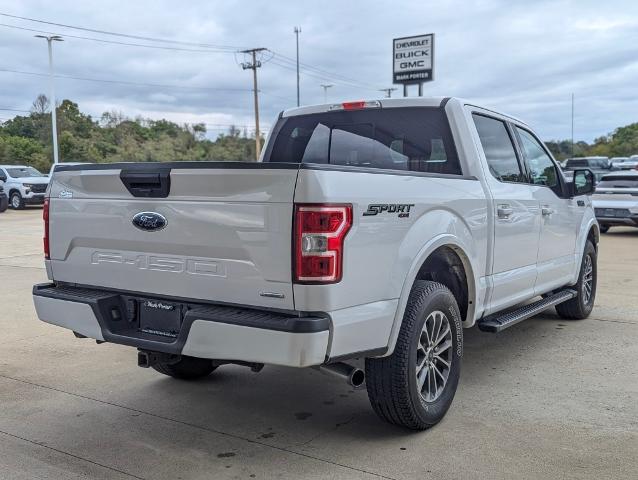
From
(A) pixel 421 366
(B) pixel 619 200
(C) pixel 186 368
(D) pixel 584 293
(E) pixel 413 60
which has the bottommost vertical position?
(C) pixel 186 368

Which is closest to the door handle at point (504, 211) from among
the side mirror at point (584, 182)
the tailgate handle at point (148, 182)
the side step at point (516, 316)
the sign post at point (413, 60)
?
the side step at point (516, 316)

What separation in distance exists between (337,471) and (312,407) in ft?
3.27

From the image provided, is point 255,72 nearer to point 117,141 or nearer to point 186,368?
point 117,141

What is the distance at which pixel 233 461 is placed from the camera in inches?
140

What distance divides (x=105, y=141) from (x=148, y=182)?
6222cm

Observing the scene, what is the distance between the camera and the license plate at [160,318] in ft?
11.6

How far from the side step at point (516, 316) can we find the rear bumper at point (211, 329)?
1905 mm

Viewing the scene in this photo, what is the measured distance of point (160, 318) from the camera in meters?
3.61

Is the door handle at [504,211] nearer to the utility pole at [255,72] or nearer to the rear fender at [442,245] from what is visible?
the rear fender at [442,245]

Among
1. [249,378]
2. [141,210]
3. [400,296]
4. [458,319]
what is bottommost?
[249,378]

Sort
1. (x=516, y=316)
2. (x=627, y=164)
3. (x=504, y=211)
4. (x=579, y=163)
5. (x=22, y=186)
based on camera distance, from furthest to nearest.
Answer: (x=579, y=163)
(x=627, y=164)
(x=22, y=186)
(x=516, y=316)
(x=504, y=211)

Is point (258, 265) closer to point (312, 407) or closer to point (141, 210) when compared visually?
point (141, 210)

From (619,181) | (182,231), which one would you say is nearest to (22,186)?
(619,181)

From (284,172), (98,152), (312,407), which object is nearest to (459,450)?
(312,407)
